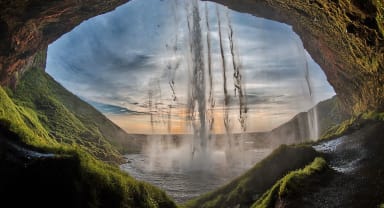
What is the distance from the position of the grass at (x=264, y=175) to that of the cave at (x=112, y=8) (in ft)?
0.28

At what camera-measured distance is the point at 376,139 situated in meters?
19.0

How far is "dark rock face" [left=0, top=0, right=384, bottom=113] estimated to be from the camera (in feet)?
54.4

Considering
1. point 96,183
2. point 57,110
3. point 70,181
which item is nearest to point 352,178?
point 96,183

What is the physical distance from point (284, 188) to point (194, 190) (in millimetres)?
20187

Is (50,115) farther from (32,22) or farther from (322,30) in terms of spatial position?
(322,30)

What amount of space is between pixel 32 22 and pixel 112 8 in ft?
28.6

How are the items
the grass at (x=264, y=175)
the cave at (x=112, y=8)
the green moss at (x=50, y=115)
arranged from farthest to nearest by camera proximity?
the green moss at (x=50, y=115) < the grass at (x=264, y=175) < the cave at (x=112, y=8)

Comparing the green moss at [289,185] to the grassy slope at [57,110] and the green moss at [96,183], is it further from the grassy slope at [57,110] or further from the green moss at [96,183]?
the grassy slope at [57,110]

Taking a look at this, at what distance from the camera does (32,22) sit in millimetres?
23656

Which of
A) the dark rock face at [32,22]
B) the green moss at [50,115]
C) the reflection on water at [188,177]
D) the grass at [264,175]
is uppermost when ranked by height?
the dark rock face at [32,22]

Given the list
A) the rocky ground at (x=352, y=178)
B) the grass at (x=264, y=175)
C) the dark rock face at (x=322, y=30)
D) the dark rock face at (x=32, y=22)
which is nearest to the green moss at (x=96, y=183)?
the grass at (x=264, y=175)

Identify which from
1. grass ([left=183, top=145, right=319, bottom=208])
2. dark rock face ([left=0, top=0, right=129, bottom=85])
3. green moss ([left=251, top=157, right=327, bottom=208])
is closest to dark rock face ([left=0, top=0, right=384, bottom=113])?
dark rock face ([left=0, top=0, right=129, bottom=85])

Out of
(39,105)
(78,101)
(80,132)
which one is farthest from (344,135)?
(78,101)

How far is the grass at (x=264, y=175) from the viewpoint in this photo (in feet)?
64.2
